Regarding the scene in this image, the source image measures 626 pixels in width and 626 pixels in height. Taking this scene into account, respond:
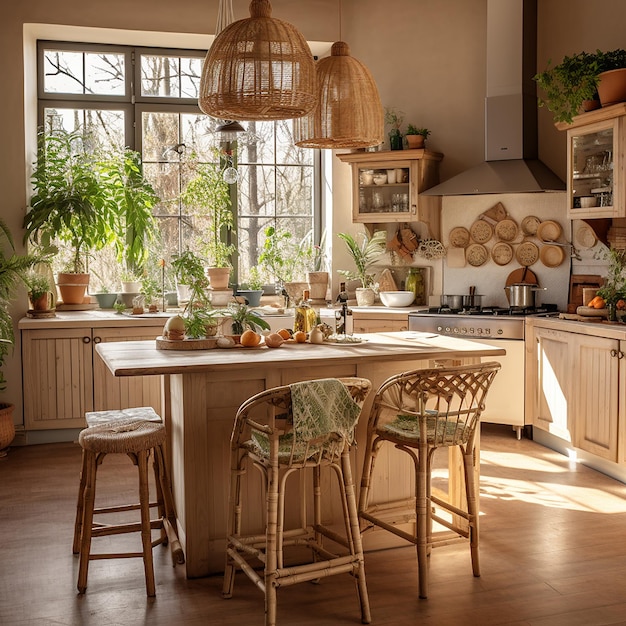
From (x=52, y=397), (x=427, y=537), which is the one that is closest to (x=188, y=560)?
(x=427, y=537)

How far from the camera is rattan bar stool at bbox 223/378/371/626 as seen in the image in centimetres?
317

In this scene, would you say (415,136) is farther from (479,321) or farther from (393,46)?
(479,321)

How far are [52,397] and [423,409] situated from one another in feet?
12.0

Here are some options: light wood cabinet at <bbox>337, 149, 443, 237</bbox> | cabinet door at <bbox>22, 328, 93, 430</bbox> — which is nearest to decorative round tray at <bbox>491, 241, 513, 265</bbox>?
light wood cabinet at <bbox>337, 149, 443, 237</bbox>

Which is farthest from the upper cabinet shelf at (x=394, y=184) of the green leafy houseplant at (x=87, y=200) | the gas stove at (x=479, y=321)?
the green leafy houseplant at (x=87, y=200)

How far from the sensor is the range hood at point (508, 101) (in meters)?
6.46

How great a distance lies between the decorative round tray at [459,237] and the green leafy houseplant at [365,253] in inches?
23.7

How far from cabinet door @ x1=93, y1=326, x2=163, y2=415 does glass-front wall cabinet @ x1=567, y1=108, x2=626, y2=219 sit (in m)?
3.29

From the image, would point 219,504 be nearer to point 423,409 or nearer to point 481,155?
point 423,409

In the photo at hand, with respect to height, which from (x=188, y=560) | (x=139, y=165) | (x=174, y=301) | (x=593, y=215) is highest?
(x=139, y=165)

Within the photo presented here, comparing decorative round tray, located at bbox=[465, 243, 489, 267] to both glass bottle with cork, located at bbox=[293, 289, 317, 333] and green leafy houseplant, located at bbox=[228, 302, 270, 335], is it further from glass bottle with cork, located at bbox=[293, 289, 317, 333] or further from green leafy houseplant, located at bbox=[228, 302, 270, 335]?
green leafy houseplant, located at bbox=[228, 302, 270, 335]

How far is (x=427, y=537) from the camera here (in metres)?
3.60

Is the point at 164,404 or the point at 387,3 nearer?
the point at 164,404

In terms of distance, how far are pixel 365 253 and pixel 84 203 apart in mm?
2422
